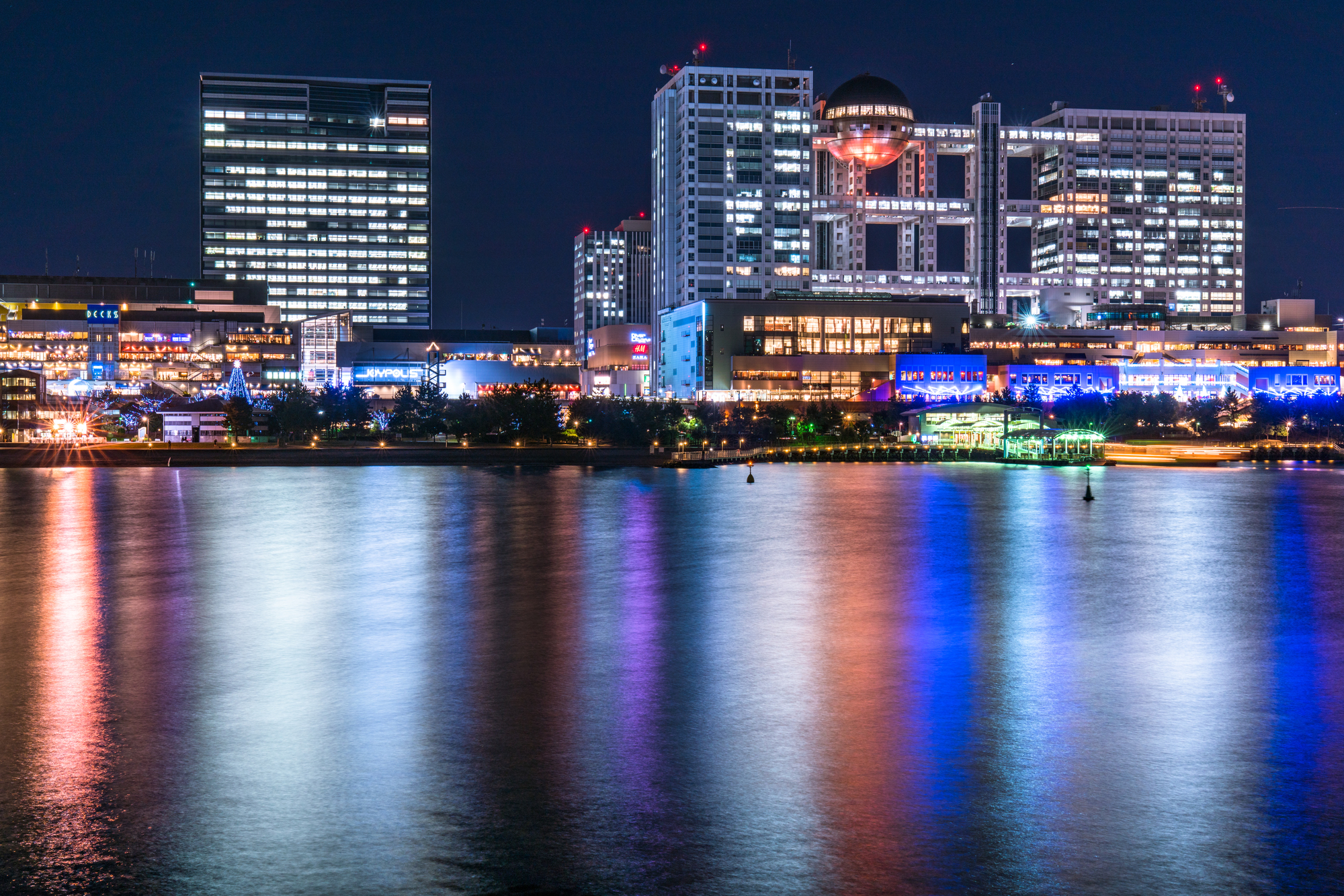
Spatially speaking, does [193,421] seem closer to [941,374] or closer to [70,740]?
[941,374]

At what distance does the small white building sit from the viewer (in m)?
90.8

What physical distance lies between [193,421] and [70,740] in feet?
280

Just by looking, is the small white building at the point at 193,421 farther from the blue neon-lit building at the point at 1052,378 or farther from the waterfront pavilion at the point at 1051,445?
the blue neon-lit building at the point at 1052,378

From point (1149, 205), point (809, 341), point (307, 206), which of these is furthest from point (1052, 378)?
point (307, 206)

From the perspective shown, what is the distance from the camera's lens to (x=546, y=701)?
14.6m

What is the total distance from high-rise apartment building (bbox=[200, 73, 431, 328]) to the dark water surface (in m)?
166

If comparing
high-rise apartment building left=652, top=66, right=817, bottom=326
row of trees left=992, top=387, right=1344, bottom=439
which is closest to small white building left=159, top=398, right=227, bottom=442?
row of trees left=992, top=387, right=1344, bottom=439

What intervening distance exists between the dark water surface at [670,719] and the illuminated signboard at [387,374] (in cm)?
11408

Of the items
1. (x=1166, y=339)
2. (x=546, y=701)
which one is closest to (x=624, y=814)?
(x=546, y=701)

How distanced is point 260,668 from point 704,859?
9.96m

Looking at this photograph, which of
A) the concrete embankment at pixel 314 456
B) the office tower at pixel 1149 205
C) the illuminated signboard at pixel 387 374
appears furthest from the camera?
the office tower at pixel 1149 205

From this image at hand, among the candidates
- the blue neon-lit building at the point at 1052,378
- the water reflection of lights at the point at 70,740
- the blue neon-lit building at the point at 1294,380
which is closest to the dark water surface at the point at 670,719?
the water reflection of lights at the point at 70,740

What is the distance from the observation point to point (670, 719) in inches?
539

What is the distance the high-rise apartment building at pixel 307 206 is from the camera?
19000cm
